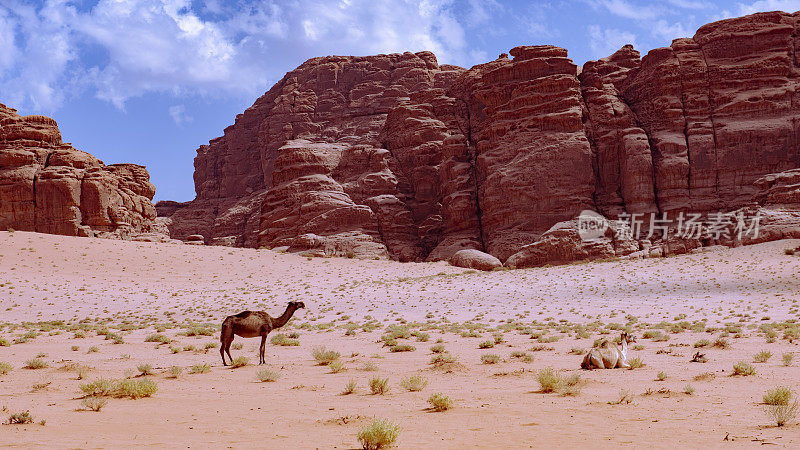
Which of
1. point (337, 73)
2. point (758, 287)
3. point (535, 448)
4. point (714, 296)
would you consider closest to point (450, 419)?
point (535, 448)

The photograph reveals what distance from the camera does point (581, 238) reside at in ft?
182

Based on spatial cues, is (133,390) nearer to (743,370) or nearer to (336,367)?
(336,367)

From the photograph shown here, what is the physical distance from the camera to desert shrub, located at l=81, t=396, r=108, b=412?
8273mm

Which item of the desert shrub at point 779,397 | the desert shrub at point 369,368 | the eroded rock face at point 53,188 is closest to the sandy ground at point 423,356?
the desert shrub at point 369,368

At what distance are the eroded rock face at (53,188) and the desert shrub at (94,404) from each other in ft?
203

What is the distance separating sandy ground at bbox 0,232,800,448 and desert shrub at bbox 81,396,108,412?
203mm

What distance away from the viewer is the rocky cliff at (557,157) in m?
58.5

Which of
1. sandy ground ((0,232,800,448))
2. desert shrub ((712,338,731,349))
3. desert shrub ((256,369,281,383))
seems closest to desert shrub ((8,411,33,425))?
sandy ground ((0,232,800,448))

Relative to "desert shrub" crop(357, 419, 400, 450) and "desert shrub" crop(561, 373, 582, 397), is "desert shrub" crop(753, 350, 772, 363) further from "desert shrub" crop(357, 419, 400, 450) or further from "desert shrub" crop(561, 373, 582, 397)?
"desert shrub" crop(357, 419, 400, 450)

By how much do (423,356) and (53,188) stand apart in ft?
204

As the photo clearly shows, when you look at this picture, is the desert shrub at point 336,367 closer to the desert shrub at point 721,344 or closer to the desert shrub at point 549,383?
the desert shrub at point 549,383

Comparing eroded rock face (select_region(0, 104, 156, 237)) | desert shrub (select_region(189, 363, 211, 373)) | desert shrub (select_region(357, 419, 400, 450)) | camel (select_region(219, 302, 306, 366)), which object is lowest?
desert shrub (select_region(189, 363, 211, 373))

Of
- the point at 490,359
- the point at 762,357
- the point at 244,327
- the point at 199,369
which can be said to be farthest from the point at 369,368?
the point at 762,357

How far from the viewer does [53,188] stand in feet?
207
